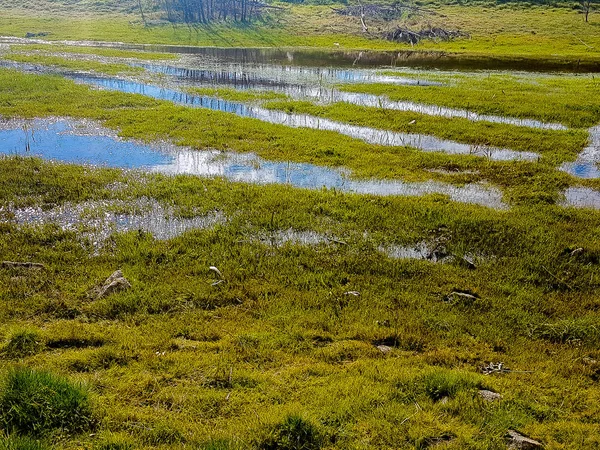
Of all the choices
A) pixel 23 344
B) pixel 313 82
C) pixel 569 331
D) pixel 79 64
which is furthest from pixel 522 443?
pixel 79 64

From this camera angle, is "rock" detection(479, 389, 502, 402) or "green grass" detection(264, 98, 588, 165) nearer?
"rock" detection(479, 389, 502, 402)

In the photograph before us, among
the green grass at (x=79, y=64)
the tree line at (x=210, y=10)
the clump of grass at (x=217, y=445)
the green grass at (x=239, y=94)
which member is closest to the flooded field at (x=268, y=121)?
the green grass at (x=239, y=94)

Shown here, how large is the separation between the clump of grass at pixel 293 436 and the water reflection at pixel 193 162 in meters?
12.9

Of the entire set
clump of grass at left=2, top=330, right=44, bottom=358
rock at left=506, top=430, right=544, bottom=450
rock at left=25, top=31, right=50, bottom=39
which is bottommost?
rock at left=506, top=430, right=544, bottom=450

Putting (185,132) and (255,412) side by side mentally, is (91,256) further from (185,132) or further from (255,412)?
(185,132)

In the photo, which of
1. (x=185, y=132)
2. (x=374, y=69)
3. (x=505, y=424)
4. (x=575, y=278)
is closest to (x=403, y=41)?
(x=374, y=69)

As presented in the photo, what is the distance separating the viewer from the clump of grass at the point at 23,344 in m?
8.20

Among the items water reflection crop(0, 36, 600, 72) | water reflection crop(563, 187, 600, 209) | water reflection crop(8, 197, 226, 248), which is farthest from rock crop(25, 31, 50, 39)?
water reflection crop(563, 187, 600, 209)

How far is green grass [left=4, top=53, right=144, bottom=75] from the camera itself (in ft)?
154

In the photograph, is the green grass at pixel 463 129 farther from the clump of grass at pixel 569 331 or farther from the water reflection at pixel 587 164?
the clump of grass at pixel 569 331

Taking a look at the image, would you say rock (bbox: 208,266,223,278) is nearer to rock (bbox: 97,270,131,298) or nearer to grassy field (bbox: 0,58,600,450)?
grassy field (bbox: 0,58,600,450)

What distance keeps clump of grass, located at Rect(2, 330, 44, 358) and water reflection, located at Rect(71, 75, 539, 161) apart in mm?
20241

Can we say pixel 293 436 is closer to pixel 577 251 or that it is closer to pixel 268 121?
pixel 577 251

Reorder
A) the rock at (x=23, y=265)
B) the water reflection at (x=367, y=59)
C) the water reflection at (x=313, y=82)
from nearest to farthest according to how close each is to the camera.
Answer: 1. the rock at (x=23, y=265)
2. the water reflection at (x=313, y=82)
3. the water reflection at (x=367, y=59)
